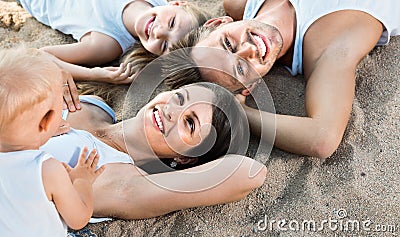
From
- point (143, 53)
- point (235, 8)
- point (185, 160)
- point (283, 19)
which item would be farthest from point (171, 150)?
point (235, 8)

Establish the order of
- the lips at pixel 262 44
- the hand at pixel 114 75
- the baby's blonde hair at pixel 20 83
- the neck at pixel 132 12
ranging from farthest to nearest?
1. the neck at pixel 132 12
2. the hand at pixel 114 75
3. the lips at pixel 262 44
4. the baby's blonde hair at pixel 20 83

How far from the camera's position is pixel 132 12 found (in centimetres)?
223

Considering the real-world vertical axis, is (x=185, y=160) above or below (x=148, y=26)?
below

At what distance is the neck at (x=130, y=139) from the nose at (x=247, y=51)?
1.37 feet

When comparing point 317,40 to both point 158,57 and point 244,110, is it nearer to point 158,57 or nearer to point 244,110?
point 244,110

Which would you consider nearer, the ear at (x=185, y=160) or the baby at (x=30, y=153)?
the baby at (x=30, y=153)

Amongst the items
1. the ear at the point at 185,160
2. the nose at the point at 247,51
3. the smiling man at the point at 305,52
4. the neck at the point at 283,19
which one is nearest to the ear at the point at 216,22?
the smiling man at the point at 305,52

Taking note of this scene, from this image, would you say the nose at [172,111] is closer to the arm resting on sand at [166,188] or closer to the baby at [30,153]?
the arm resting on sand at [166,188]

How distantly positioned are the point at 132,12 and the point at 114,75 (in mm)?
377

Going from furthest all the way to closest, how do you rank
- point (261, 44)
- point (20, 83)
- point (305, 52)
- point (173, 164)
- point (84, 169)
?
point (305, 52)
point (261, 44)
point (173, 164)
point (84, 169)
point (20, 83)

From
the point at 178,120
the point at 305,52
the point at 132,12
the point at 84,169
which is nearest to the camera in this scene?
the point at 84,169

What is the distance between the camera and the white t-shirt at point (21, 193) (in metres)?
1.16

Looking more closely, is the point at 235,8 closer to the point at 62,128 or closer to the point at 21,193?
the point at 62,128

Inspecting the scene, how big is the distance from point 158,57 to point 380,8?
84 cm
